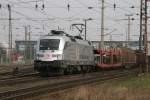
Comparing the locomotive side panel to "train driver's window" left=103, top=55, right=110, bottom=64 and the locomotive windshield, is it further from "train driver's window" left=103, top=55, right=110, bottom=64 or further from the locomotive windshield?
"train driver's window" left=103, top=55, right=110, bottom=64

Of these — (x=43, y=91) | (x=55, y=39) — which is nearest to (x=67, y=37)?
(x=55, y=39)

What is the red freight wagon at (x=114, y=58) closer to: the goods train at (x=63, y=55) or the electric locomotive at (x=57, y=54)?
the goods train at (x=63, y=55)

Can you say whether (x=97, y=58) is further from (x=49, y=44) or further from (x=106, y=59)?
(x=49, y=44)

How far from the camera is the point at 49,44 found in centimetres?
3569

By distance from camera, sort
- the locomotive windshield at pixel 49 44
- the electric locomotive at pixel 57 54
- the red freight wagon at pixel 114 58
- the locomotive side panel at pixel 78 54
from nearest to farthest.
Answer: the electric locomotive at pixel 57 54
the locomotive windshield at pixel 49 44
the locomotive side panel at pixel 78 54
the red freight wagon at pixel 114 58

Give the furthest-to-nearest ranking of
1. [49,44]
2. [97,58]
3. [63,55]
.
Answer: [97,58], [49,44], [63,55]

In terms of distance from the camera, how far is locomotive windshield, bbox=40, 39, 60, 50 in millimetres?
35406

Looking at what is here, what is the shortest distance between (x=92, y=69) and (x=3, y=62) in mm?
24164

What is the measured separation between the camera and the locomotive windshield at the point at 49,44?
116ft

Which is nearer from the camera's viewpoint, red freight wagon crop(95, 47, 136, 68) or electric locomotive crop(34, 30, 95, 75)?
electric locomotive crop(34, 30, 95, 75)

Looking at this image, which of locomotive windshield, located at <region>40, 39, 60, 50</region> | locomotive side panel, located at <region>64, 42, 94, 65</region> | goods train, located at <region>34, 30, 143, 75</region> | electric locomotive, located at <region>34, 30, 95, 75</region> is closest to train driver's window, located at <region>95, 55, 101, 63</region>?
goods train, located at <region>34, 30, 143, 75</region>

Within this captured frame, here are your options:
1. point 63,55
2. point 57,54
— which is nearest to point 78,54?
point 63,55

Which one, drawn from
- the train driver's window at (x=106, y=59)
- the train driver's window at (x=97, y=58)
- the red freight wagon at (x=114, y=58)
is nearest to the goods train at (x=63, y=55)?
the train driver's window at (x=97, y=58)

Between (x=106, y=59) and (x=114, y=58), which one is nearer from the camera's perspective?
(x=106, y=59)
